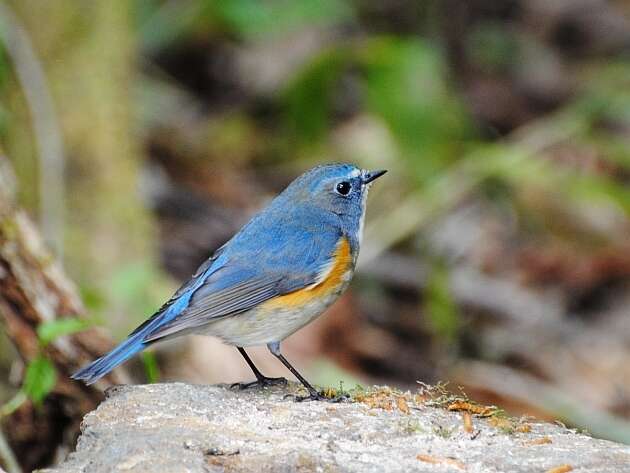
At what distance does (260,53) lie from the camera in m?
11.2

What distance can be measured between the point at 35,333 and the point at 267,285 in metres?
0.97

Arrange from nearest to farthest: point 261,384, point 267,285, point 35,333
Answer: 1. point 261,384
2. point 267,285
3. point 35,333

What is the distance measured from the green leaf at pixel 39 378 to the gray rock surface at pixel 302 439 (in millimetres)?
480

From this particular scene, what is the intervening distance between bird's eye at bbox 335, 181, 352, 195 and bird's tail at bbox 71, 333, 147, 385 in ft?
4.15

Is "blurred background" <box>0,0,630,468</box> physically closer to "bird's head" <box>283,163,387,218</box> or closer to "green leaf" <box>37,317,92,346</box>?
"green leaf" <box>37,317,92,346</box>

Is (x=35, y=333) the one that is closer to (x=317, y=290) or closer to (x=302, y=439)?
(x=317, y=290)

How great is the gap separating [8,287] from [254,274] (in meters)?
0.98

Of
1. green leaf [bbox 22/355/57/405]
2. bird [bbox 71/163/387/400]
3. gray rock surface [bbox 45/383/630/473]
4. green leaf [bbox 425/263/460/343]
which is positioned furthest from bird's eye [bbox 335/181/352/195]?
green leaf [bbox 425/263/460/343]

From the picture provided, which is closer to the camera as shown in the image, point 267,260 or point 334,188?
point 267,260

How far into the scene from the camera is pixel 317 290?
4.48 m

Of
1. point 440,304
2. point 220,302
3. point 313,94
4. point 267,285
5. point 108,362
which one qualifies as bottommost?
point 108,362

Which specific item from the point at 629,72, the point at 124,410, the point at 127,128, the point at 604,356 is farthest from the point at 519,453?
the point at 629,72

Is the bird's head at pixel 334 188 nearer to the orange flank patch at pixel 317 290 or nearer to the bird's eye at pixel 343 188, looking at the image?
the bird's eye at pixel 343 188

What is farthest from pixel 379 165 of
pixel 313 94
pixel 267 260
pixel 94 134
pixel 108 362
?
pixel 108 362
